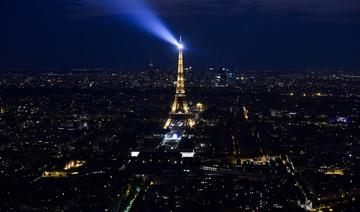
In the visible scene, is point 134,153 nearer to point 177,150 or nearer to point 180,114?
point 177,150

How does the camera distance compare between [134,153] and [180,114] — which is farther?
[180,114]

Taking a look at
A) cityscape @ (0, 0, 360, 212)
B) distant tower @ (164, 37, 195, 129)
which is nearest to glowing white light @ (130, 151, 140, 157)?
cityscape @ (0, 0, 360, 212)

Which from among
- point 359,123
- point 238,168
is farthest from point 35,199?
point 359,123

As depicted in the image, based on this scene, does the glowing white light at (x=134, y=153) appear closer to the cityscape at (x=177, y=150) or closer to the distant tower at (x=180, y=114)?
the cityscape at (x=177, y=150)

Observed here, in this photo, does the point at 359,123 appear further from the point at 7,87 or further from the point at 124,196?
the point at 7,87

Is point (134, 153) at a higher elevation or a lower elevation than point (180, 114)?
lower

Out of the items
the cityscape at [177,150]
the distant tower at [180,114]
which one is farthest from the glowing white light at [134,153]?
the distant tower at [180,114]

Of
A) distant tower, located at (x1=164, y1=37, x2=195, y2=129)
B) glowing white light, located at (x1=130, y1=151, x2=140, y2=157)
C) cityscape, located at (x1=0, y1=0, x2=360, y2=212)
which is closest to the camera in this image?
cityscape, located at (x1=0, y1=0, x2=360, y2=212)

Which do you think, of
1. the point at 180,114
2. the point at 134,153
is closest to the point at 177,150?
the point at 134,153

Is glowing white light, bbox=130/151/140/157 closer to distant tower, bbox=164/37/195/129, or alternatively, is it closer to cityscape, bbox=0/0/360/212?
cityscape, bbox=0/0/360/212
